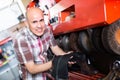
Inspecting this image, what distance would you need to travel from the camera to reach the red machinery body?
142 centimetres

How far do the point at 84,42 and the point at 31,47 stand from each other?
1.24 feet

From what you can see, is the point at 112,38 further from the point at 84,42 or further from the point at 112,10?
the point at 84,42

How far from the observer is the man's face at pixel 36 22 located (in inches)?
Result: 66.2

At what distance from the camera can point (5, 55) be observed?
8.68 ft

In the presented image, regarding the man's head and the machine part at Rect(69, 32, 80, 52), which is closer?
the man's head

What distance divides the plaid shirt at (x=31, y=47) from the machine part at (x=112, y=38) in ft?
1.63

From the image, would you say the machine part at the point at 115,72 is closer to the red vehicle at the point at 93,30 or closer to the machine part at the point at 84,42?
the red vehicle at the point at 93,30

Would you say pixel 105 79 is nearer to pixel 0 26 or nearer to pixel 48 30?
pixel 48 30

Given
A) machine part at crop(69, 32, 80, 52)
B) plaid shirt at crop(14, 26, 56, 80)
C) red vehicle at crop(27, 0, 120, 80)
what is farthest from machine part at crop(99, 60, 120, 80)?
plaid shirt at crop(14, 26, 56, 80)

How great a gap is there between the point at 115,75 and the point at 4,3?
1764 mm

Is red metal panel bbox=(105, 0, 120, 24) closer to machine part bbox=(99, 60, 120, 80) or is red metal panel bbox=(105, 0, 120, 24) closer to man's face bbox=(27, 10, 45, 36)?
machine part bbox=(99, 60, 120, 80)

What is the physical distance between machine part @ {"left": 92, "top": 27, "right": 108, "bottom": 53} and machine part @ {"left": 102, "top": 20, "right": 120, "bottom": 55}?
49mm

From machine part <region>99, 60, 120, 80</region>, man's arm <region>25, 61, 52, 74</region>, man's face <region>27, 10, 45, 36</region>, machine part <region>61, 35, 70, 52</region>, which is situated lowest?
machine part <region>99, 60, 120, 80</region>

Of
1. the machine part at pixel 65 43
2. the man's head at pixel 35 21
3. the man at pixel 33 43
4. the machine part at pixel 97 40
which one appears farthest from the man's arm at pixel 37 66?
the machine part at pixel 65 43
